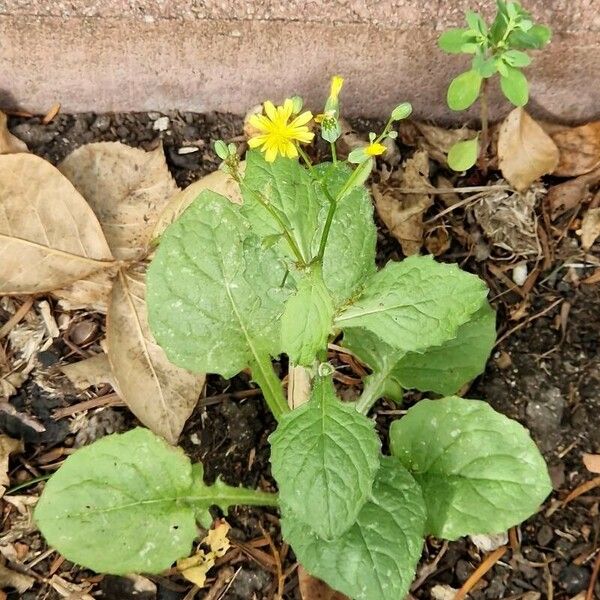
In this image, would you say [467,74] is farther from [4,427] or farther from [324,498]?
[4,427]

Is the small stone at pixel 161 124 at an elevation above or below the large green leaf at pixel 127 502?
above

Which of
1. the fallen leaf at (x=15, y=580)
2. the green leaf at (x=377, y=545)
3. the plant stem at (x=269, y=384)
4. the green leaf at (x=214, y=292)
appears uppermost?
the green leaf at (x=214, y=292)

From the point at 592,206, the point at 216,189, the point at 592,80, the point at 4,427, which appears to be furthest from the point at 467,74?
the point at 4,427

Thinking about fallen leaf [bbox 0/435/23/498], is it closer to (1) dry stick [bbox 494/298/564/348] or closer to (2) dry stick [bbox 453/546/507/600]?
(2) dry stick [bbox 453/546/507/600]

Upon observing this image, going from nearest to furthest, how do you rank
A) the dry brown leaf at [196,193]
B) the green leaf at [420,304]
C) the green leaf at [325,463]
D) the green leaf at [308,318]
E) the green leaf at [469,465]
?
1. the green leaf at [308,318]
2. the green leaf at [325,463]
3. the green leaf at [420,304]
4. the green leaf at [469,465]
5. the dry brown leaf at [196,193]

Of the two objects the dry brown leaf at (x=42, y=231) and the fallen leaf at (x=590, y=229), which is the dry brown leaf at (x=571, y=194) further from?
the dry brown leaf at (x=42, y=231)

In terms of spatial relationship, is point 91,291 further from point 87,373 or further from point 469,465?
point 469,465

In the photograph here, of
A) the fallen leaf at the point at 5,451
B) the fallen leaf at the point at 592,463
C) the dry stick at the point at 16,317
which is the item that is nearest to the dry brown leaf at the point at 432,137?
the fallen leaf at the point at 592,463

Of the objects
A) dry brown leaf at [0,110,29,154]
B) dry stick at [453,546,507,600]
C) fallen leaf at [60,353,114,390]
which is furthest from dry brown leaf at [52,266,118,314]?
dry stick at [453,546,507,600]
